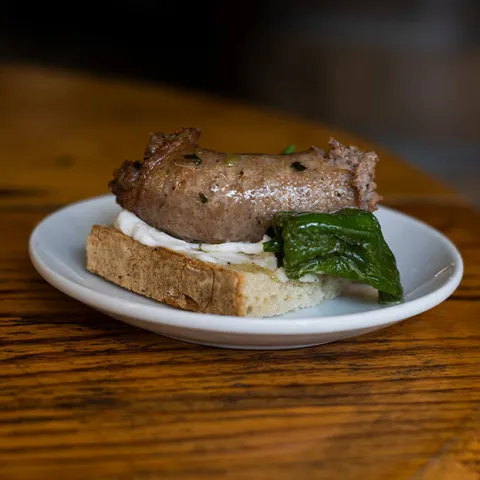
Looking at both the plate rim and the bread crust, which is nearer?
the plate rim

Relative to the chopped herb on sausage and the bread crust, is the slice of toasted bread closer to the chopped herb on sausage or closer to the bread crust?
the bread crust

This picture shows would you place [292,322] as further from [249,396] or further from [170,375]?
[170,375]

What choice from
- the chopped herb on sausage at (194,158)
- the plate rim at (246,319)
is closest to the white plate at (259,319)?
the plate rim at (246,319)

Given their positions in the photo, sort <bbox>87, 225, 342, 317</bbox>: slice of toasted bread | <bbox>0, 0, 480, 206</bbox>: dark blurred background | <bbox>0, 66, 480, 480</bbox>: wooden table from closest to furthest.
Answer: <bbox>0, 66, 480, 480</bbox>: wooden table → <bbox>87, 225, 342, 317</bbox>: slice of toasted bread → <bbox>0, 0, 480, 206</bbox>: dark blurred background

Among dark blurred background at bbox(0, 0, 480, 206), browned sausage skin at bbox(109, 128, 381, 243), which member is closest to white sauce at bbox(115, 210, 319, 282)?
browned sausage skin at bbox(109, 128, 381, 243)

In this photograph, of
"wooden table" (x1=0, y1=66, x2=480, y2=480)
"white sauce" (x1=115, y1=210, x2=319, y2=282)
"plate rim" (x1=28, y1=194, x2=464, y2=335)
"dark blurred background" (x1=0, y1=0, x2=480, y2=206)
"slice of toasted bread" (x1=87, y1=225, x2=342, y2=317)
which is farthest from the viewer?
"dark blurred background" (x1=0, y1=0, x2=480, y2=206)

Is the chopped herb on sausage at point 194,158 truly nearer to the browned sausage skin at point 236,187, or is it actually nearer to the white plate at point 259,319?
the browned sausage skin at point 236,187

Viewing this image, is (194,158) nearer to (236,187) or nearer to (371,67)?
(236,187)
